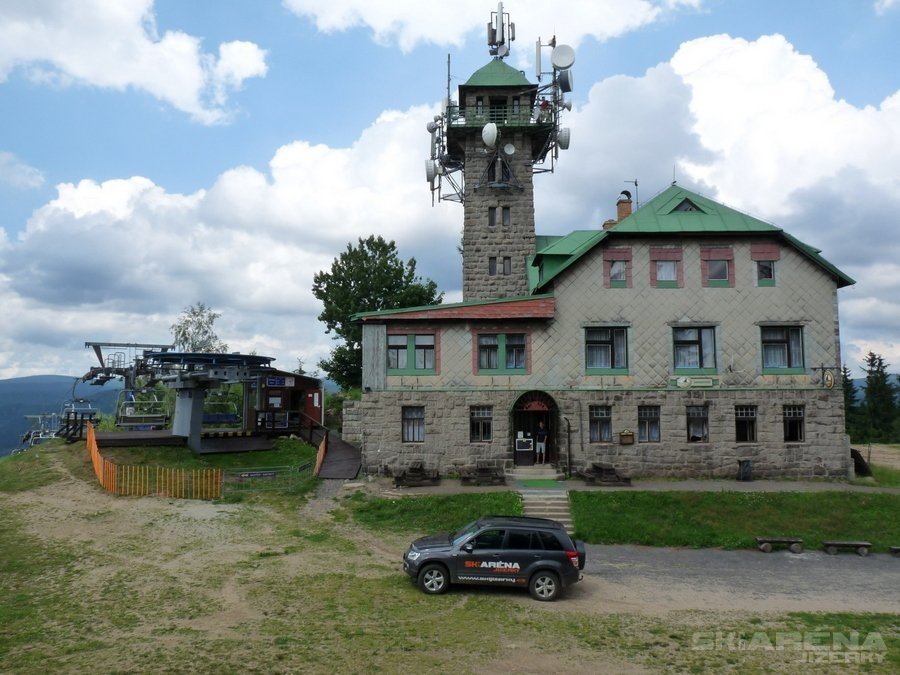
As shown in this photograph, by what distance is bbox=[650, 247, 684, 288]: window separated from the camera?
25906mm

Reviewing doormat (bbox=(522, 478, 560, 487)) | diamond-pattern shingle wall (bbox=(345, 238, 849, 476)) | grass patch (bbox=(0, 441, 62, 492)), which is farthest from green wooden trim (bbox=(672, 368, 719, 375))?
grass patch (bbox=(0, 441, 62, 492))

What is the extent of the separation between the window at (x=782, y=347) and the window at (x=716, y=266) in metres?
2.86

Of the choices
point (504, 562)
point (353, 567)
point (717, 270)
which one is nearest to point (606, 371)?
point (717, 270)

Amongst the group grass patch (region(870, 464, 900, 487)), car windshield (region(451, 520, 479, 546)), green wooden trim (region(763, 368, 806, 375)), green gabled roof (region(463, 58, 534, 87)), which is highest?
green gabled roof (region(463, 58, 534, 87))

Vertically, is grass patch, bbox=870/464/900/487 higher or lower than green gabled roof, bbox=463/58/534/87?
lower

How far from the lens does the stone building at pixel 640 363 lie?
984 inches

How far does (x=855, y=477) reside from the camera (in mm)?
25234

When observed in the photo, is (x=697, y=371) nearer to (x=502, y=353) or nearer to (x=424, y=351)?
(x=502, y=353)

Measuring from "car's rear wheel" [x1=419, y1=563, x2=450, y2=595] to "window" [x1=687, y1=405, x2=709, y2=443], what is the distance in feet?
52.3

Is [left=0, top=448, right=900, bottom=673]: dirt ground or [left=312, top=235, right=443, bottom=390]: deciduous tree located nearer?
[left=0, top=448, right=900, bottom=673]: dirt ground

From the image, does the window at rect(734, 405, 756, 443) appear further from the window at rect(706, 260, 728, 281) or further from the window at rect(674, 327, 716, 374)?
the window at rect(706, 260, 728, 281)

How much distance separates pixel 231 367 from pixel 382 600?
19.0 m

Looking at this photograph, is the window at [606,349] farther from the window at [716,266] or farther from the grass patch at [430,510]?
the grass patch at [430,510]

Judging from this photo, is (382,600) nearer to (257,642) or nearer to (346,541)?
(257,642)
